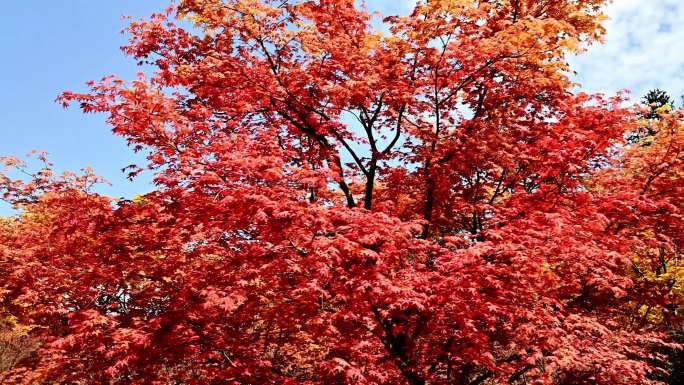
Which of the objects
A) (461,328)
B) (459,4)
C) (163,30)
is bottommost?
(461,328)

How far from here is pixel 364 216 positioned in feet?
22.6

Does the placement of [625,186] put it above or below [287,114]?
below

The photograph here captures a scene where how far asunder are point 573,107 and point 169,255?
9620 millimetres

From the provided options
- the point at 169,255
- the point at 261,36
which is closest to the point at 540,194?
the point at 261,36

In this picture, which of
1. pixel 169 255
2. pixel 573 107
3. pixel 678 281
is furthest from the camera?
pixel 678 281

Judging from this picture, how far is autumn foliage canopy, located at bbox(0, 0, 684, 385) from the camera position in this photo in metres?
6.96

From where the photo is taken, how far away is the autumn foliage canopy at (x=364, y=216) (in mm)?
6965

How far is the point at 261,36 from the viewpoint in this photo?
9180mm

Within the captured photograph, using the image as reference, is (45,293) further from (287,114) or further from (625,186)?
(625,186)

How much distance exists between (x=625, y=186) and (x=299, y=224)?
8.67 meters

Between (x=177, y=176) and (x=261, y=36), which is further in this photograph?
(x=261, y=36)

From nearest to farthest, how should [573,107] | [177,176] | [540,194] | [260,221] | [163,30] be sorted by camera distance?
[260,221] < [177,176] < [540,194] < [163,30] < [573,107]

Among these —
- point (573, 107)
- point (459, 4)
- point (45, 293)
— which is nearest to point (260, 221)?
point (459, 4)

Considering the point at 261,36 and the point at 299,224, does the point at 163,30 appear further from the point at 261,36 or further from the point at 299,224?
the point at 299,224
